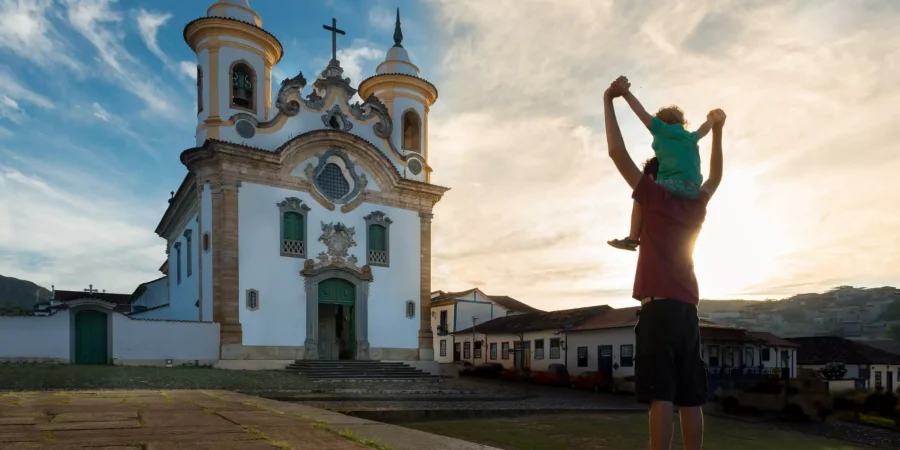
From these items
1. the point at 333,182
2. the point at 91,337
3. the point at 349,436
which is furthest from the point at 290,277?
the point at 349,436

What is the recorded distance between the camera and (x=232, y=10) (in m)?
21.3

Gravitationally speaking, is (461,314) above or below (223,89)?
below

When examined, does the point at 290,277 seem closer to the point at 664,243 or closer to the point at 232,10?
the point at 232,10

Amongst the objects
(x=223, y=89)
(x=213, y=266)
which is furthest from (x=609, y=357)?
(x=223, y=89)

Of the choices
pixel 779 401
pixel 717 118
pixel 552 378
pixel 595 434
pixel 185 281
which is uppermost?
pixel 717 118

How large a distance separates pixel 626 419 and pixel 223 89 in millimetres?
15942

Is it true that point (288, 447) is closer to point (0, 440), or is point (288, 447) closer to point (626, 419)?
point (0, 440)

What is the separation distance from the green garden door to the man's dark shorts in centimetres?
1885

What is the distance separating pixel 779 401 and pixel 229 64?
19.4 m

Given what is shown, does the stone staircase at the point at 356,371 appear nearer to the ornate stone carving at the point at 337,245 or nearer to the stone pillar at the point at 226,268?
the stone pillar at the point at 226,268

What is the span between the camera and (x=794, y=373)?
3030cm

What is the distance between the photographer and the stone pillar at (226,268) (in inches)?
747

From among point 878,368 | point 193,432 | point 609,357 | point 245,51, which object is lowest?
point 878,368

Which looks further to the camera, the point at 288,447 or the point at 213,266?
the point at 213,266
